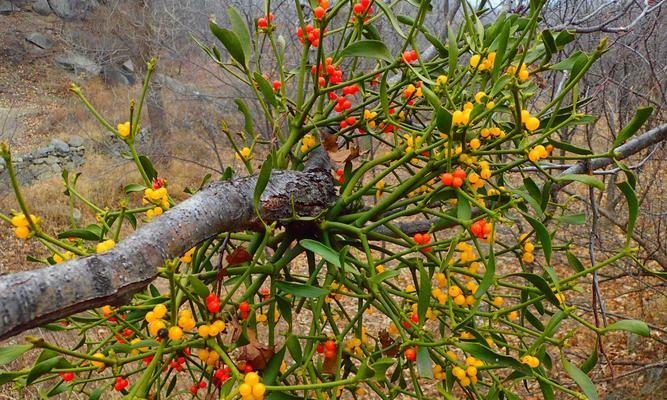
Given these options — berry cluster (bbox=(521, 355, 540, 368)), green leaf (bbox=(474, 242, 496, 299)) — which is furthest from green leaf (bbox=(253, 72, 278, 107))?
berry cluster (bbox=(521, 355, 540, 368))

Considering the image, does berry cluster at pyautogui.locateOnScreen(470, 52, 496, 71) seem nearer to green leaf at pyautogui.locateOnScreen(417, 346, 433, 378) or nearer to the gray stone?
green leaf at pyautogui.locateOnScreen(417, 346, 433, 378)

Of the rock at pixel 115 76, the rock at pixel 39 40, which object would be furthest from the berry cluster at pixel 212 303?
the rock at pixel 39 40

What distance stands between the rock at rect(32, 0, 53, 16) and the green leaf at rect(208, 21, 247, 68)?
48.1 ft

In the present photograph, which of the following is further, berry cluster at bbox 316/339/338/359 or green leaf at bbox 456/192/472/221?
berry cluster at bbox 316/339/338/359

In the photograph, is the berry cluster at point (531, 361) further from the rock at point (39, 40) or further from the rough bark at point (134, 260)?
the rock at point (39, 40)

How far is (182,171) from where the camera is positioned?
597 centimetres

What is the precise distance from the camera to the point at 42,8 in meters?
12.8

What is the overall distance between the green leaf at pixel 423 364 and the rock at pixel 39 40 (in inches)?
539

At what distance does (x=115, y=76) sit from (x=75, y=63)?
4.45 ft

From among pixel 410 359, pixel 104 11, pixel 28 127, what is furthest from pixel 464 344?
pixel 28 127

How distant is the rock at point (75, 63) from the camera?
10.5 meters

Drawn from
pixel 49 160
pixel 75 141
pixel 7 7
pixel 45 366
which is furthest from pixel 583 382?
pixel 7 7

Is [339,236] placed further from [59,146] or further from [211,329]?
[59,146]

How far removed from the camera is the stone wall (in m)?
6.42
